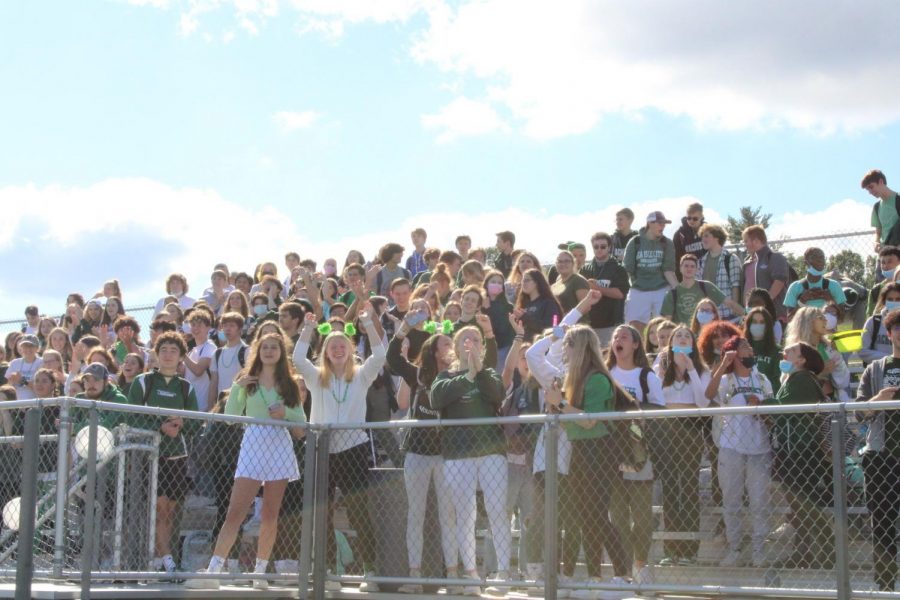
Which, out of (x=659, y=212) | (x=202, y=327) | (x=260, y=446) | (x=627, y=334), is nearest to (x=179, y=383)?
(x=260, y=446)

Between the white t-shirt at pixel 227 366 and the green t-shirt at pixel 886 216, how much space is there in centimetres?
698

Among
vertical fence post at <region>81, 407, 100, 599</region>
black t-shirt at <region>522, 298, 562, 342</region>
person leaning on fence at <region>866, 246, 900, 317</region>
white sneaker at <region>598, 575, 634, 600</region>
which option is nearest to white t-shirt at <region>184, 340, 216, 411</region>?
black t-shirt at <region>522, 298, 562, 342</region>

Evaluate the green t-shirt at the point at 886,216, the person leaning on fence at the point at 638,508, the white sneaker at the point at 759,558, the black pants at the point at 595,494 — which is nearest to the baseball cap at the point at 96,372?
the black pants at the point at 595,494

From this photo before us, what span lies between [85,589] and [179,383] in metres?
2.79

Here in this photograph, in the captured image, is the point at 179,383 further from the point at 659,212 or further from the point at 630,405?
the point at 659,212

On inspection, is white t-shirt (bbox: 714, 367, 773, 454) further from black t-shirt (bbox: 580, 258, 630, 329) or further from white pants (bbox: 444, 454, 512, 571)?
black t-shirt (bbox: 580, 258, 630, 329)

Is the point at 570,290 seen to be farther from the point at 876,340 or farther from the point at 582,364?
the point at 582,364

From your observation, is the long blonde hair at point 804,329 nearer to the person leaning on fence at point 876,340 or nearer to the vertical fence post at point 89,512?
the person leaning on fence at point 876,340

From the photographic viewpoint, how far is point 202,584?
8680 millimetres

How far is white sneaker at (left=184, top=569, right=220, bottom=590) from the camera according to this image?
339 inches

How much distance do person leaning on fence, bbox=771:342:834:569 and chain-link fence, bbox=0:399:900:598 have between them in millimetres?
13

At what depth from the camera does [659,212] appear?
1434cm

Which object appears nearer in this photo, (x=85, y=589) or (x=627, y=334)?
(x=85, y=589)

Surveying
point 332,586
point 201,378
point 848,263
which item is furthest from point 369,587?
point 848,263
